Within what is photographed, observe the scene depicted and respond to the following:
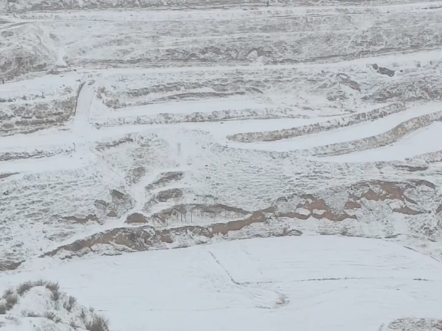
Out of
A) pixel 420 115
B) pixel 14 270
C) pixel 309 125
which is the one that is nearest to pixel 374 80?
pixel 420 115

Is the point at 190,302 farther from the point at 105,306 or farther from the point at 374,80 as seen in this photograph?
the point at 374,80

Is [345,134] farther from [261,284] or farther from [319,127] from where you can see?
[261,284]

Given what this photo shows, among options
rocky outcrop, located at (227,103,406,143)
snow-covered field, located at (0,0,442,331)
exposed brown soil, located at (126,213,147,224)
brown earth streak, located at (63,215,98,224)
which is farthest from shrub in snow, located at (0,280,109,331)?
rocky outcrop, located at (227,103,406,143)

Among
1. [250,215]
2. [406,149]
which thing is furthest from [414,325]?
[406,149]

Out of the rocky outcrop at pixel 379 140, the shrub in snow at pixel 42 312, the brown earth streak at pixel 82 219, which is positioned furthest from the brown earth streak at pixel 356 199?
the shrub in snow at pixel 42 312

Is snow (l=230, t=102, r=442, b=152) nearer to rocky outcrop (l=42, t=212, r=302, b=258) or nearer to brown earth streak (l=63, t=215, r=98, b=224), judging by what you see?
rocky outcrop (l=42, t=212, r=302, b=258)

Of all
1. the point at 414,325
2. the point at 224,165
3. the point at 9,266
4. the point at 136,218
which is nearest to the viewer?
the point at 414,325
